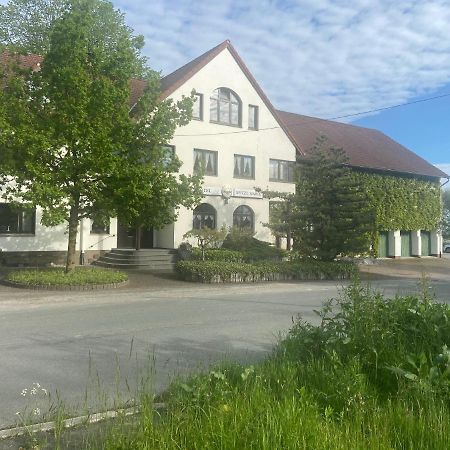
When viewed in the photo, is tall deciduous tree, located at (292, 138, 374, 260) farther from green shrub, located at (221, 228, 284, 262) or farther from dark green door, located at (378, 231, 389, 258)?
dark green door, located at (378, 231, 389, 258)

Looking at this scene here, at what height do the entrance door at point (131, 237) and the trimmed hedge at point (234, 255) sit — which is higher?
the entrance door at point (131, 237)

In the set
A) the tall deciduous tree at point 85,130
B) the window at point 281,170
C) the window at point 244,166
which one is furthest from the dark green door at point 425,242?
the tall deciduous tree at point 85,130

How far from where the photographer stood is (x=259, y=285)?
1847cm

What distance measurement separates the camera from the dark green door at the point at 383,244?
117 feet

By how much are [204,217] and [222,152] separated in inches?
149

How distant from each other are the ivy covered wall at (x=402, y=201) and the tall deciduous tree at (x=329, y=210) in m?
10.5

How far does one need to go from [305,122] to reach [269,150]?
9141mm

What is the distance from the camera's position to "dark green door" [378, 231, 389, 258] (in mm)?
35719

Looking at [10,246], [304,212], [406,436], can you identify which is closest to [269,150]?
[304,212]

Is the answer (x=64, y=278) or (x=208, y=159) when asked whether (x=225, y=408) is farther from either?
(x=208, y=159)

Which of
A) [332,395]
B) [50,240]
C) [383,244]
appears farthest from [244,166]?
[332,395]

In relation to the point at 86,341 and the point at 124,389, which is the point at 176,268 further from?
the point at 124,389

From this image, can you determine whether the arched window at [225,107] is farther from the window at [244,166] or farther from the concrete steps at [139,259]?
the concrete steps at [139,259]

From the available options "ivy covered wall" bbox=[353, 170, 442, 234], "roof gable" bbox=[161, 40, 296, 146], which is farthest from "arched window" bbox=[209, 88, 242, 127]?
"ivy covered wall" bbox=[353, 170, 442, 234]
